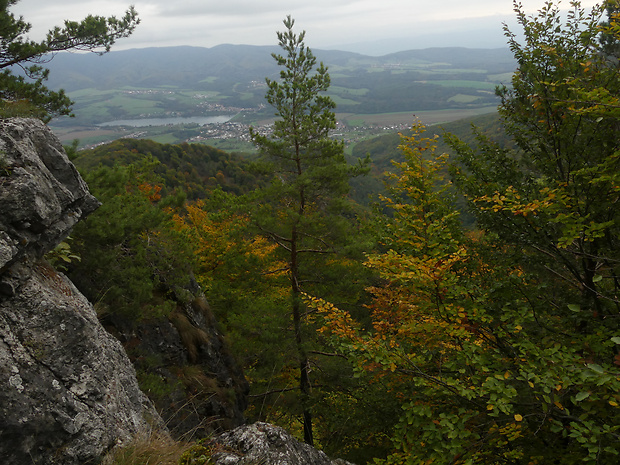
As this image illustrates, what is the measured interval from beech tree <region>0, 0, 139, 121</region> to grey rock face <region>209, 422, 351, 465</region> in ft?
28.5

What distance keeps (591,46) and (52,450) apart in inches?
320

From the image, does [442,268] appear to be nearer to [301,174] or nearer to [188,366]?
[301,174]

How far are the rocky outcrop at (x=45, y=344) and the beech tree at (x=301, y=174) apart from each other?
5451mm

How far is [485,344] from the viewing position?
5.40 m

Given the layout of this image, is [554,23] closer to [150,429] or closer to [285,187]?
[285,187]

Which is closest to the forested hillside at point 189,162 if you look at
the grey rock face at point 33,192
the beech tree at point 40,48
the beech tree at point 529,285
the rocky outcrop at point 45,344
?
the beech tree at point 40,48

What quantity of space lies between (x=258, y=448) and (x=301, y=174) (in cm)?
734

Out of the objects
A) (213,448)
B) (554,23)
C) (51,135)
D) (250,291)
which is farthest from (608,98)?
(250,291)

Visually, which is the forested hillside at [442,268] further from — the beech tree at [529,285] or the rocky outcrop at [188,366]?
the rocky outcrop at [188,366]

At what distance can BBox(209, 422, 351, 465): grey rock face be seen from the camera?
381cm

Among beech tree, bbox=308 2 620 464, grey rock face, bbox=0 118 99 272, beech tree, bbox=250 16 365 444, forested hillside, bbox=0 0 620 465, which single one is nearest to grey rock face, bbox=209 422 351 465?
forested hillside, bbox=0 0 620 465

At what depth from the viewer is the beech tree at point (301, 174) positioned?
1022 cm

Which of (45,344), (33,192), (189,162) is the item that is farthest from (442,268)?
(189,162)

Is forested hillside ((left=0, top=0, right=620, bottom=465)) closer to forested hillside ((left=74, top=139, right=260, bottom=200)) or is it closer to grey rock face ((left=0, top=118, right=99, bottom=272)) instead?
grey rock face ((left=0, top=118, right=99, bottom=272))
